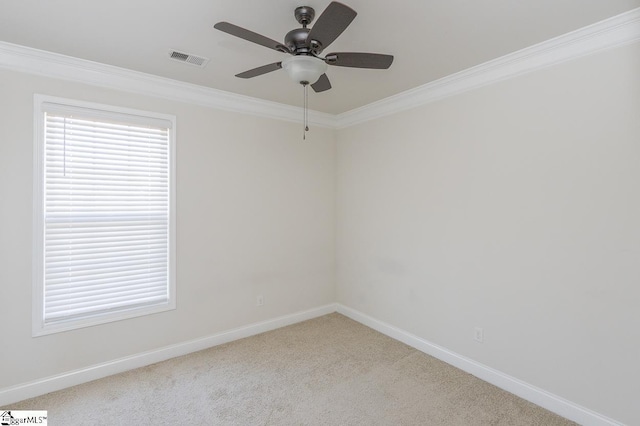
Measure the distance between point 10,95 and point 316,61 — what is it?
2.40 metres

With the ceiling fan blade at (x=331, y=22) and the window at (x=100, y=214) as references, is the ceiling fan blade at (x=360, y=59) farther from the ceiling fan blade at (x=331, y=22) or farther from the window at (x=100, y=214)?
the window at (x=100, y=214)

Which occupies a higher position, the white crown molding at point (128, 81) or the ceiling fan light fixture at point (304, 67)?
the white crown molding at point (128, 81)

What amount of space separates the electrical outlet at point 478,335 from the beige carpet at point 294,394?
32 cm

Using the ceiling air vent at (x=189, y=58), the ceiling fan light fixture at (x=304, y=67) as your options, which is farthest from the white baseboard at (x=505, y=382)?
the ceiling air vent at (x=189, y=58)

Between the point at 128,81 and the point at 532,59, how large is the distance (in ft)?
10.9

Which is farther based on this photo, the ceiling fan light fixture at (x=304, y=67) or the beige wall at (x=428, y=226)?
the beige wall at (x=428, y=226)

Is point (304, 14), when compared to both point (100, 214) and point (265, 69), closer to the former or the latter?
point (265, 69)

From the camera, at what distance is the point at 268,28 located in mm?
2088

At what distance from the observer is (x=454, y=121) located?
2932 mm

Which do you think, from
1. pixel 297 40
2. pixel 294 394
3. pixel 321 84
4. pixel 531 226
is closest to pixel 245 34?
pixel 297 40

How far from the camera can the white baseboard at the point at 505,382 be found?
2.13 meters

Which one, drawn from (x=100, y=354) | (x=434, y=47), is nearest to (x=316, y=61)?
(x=434, y=47)

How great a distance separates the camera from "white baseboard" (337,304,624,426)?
7.00ft

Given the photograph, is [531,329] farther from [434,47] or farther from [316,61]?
[316,61]
